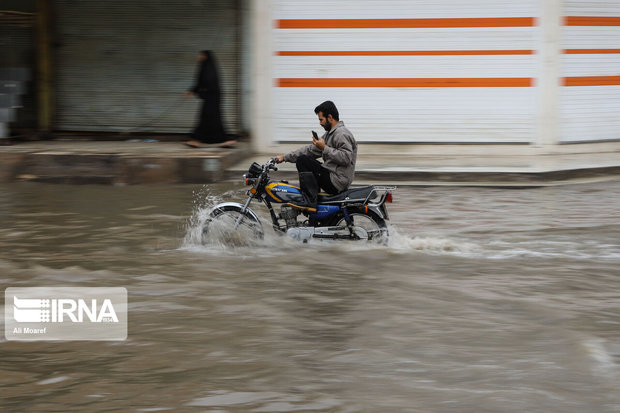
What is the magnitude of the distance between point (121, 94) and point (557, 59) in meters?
8.55

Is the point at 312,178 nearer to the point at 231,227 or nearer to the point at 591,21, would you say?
the point at 231,227

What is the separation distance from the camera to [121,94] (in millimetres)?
17922

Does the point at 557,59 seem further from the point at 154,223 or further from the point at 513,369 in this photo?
the point at 513,369

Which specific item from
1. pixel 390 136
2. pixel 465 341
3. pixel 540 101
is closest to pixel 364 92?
pixel 390 136

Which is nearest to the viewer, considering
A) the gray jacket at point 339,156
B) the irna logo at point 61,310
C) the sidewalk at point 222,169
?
the irna logo at point 61,310

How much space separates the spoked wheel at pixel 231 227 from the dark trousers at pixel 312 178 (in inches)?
22.6

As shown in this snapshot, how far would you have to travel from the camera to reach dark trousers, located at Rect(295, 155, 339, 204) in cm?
844

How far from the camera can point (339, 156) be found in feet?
27.6

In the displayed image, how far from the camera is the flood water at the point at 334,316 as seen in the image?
484 cm

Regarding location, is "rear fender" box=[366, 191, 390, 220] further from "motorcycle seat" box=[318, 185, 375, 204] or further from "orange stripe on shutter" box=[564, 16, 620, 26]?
"orange stripe on shutter" box=[564, 16, 620, 26]

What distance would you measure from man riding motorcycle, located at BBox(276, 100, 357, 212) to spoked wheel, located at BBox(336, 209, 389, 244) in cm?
29

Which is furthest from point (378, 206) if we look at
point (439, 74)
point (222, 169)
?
point (439, 74)

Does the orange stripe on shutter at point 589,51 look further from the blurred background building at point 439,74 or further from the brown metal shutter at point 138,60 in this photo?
the brown metal shutter at point 138,60

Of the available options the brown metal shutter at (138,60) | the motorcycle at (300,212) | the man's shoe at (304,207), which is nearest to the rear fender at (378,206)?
the motorcycle at (300,212)
